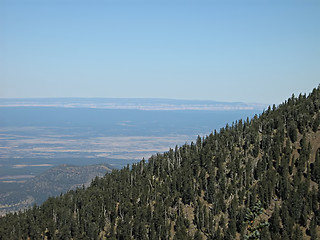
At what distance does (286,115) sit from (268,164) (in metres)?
38.4

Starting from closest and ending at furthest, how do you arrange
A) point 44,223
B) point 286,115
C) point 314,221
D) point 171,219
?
point 314,221, point 171,219, point 44,223, point 286,115

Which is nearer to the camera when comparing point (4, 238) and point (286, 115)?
point (4, 238)

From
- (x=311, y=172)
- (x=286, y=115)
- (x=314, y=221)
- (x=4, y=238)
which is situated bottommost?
(x=4, y=238)

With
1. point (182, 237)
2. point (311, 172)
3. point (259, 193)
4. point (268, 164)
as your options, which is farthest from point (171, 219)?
point (311, 172)

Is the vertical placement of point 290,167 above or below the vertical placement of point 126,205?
above

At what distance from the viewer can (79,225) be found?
534 feet

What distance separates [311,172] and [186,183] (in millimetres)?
48882

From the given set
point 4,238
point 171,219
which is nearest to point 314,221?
point 171,219

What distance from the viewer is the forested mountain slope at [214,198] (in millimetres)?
146500

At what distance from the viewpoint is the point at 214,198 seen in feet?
520

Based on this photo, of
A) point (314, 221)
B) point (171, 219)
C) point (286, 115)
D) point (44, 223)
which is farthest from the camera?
point (286, 115)

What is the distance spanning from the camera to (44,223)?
6540 inches

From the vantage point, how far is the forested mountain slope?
146 m

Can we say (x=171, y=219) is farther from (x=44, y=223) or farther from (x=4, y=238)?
(x=4, y=238)
